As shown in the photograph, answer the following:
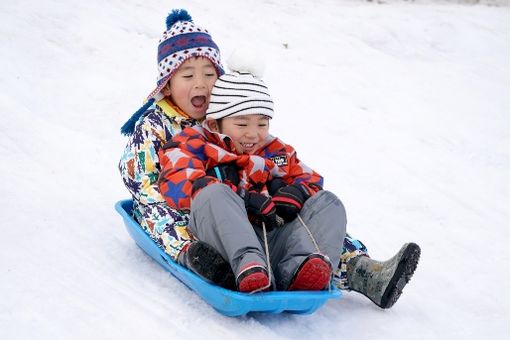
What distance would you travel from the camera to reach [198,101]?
3037mm

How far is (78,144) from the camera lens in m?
4.06

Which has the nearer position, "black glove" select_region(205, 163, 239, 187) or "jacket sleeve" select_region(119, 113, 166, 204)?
"black glove" select_region(205, 163, 239, 187)

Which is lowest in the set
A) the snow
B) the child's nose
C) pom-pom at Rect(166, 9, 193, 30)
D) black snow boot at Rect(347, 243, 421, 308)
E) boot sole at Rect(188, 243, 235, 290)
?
the snow

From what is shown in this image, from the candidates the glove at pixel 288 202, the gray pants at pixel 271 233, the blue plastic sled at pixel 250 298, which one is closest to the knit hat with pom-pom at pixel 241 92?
the glove at pixel 288 202

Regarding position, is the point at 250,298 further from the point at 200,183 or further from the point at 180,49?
the point at 180,49

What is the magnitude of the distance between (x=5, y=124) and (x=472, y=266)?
2.99 meters

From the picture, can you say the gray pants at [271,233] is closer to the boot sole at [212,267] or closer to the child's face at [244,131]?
the boot sole at [212,267]

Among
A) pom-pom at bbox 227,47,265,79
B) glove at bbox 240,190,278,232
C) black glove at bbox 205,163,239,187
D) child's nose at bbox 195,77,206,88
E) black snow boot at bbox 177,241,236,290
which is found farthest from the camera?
child's nose at bbox 195,77,206,88

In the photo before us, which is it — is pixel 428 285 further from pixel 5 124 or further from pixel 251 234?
pixel 5 124

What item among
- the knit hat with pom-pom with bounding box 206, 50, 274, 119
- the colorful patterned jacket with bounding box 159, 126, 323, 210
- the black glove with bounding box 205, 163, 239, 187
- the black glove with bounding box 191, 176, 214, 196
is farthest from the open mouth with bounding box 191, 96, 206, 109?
the black glove with bounding box 191, 176, 214, 196

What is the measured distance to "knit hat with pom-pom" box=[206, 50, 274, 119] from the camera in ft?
9.13

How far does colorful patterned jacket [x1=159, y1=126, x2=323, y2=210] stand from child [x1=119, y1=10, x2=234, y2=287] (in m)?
0.14

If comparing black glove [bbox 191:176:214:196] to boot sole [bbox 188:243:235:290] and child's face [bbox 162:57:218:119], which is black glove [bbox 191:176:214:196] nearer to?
boot sole [bbox 188:243:235:290]

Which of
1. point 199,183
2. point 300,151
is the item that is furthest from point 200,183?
point 300,151
